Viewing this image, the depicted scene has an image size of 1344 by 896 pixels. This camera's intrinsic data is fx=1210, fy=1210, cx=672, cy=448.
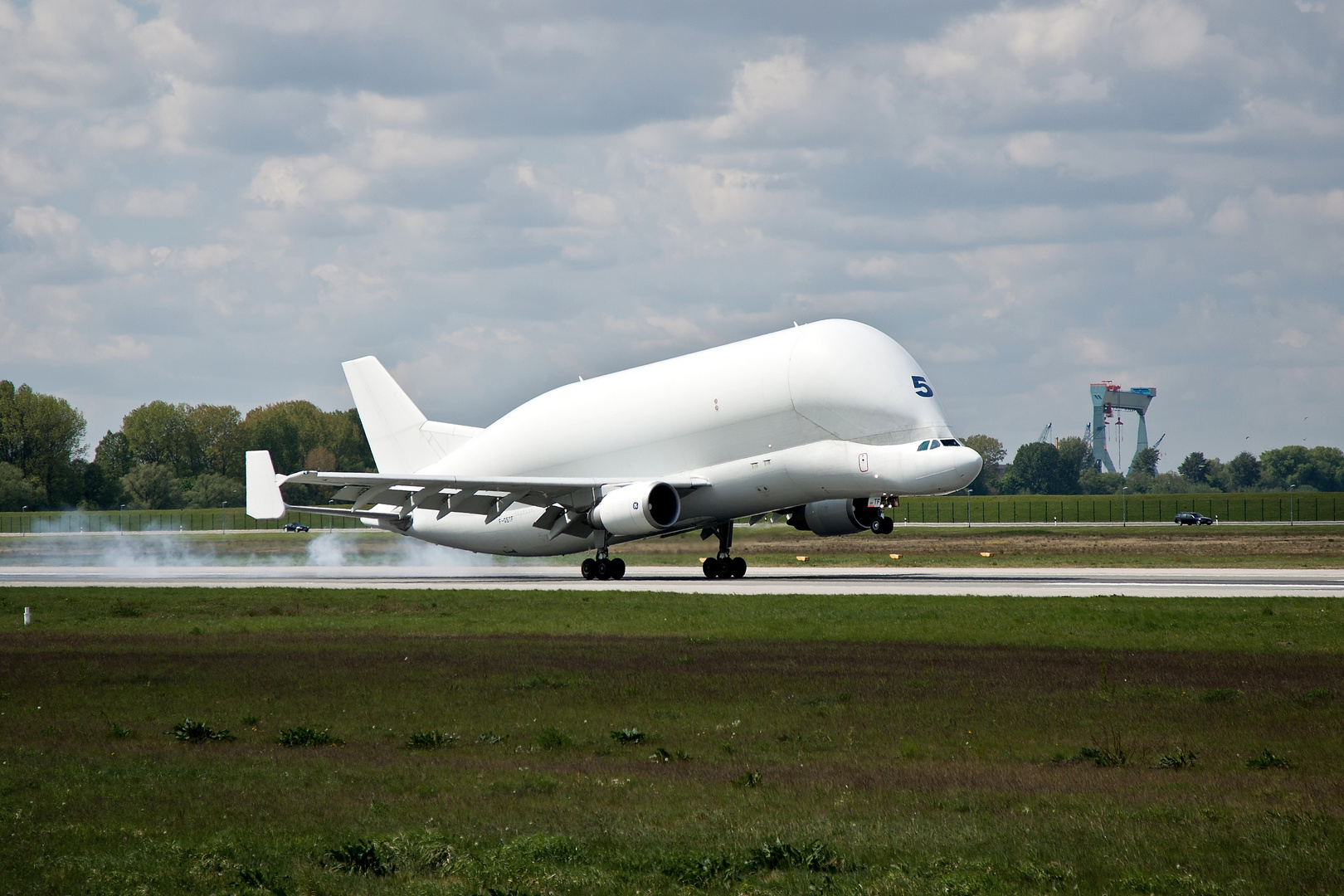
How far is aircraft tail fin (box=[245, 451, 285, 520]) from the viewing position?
43188mm

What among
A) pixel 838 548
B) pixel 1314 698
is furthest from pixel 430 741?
pixel 838 548

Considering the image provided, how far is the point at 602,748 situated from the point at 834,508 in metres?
29.2

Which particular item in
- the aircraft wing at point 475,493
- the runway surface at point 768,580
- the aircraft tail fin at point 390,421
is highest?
the aircraft tail fin at point 390,421

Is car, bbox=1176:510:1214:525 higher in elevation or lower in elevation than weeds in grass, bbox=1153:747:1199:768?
higher

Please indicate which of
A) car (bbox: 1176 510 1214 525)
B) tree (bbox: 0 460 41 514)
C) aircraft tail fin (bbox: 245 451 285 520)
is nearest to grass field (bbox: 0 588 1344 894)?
aircraft tail fin (bbox: 245 451 285 520)

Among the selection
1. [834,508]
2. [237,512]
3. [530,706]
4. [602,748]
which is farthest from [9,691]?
[237,512]

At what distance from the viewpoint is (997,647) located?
21.1m

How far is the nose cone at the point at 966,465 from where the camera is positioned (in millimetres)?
35250

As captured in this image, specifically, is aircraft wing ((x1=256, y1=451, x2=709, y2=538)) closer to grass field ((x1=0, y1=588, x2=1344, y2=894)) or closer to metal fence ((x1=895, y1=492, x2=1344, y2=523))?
grass field ((x1=0, y1=588, x2=1344, y2=894))

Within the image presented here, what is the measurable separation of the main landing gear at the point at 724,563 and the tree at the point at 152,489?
87354mm

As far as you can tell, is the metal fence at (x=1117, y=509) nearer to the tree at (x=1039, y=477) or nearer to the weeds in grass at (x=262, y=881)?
the tree at (x=1039, y=477)

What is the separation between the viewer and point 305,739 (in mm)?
13461

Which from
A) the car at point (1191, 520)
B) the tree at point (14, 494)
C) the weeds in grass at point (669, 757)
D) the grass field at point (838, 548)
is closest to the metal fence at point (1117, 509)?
the car at point (1191, 520)

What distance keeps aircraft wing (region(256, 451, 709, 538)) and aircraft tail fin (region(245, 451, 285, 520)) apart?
404 millimetres
